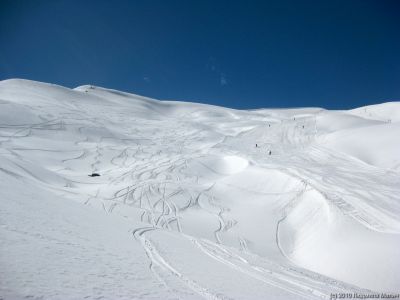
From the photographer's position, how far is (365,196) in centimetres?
1456

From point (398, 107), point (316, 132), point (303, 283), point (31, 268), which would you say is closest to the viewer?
point (31, 268)

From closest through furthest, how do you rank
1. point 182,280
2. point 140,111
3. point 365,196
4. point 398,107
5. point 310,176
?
1. point 182,280
2. point 365,196
3. point 310,176
4. point 398,107
5. point 140,111

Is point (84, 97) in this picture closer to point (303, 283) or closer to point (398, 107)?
point (398, 107)

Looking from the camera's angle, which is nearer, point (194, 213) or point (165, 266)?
point (165, 266)

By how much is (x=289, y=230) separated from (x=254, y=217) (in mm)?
2032

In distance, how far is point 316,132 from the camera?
36.5 m

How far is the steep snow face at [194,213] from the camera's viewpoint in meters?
5.10

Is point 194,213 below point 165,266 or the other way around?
the other way around

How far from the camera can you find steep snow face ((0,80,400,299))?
5102mm

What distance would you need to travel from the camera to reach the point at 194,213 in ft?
49.9

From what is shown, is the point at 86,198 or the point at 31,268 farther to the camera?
the point at 86,198

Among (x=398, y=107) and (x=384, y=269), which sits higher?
(x=398, y=107)

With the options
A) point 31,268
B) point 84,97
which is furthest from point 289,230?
point 84,97

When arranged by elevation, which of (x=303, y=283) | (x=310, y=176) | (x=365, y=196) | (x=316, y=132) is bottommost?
(x=303, y=283)
